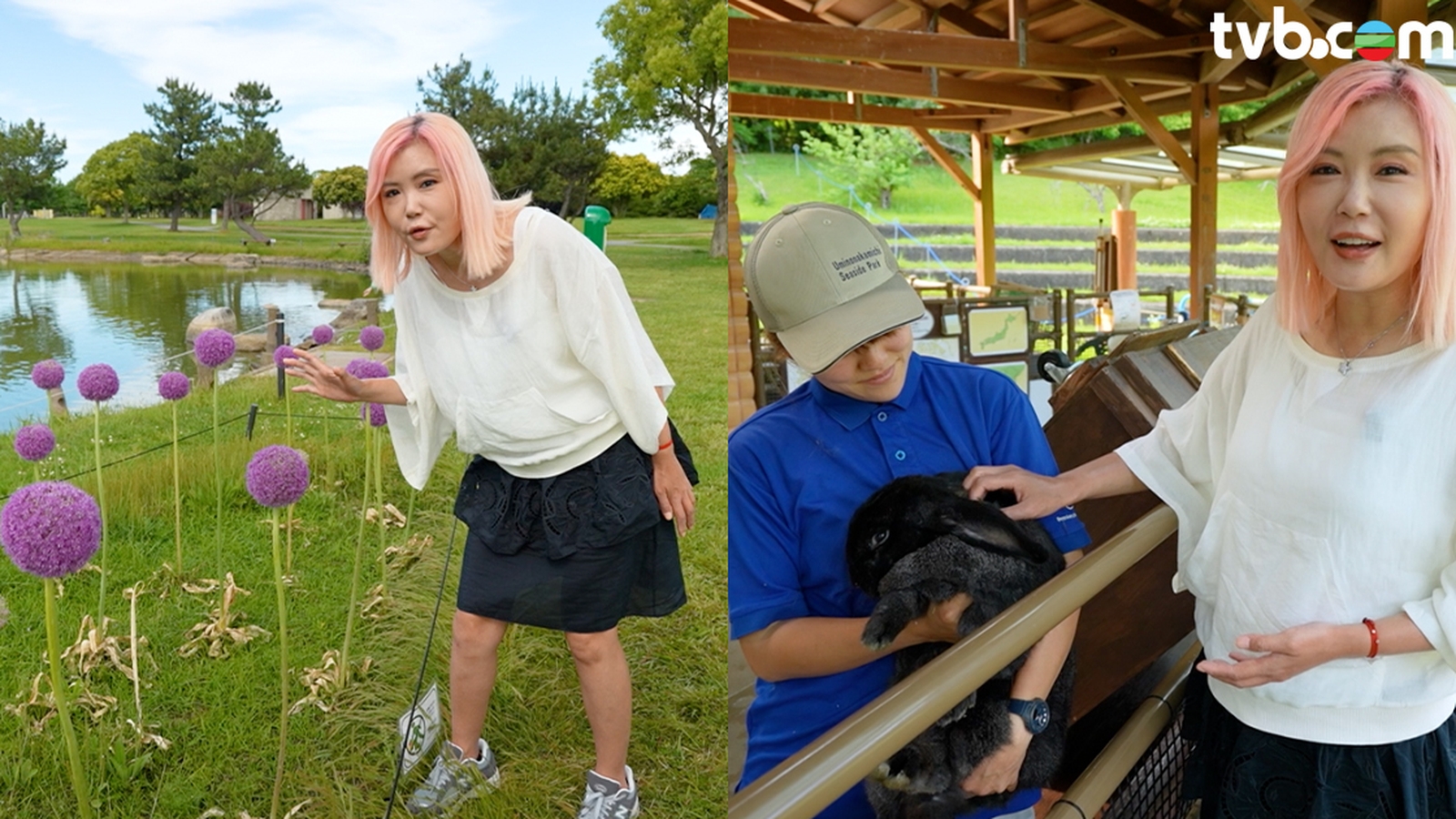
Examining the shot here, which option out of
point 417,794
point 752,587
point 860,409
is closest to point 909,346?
point 860,409

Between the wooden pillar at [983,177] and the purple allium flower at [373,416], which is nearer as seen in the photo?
the purple allium flower at [373,416]

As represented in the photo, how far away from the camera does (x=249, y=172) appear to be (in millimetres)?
713

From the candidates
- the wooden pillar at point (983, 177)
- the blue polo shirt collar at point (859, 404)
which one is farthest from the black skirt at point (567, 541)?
the wooden pillar at point (983, 177)

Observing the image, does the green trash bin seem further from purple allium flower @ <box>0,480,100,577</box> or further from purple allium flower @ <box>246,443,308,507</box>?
purple allium flower @ <box>0,480,100,577</box>

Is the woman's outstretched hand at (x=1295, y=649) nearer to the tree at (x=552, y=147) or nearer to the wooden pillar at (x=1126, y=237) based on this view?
the tree at (x=552, y=147)

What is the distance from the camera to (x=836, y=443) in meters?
0.97

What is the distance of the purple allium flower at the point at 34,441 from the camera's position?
2.02ft

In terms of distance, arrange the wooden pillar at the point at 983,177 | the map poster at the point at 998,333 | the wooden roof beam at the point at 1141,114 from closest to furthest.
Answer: the wooden roof beam at the point at 1141,114 → the wooden pillar at the point at 983,177 → the map poster at the point at 998,333

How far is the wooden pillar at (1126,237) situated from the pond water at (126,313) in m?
1.72

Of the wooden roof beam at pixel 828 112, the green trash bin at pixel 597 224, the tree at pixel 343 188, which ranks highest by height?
the wooden roof beam at pixel 828 112

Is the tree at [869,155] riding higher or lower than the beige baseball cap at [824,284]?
higher

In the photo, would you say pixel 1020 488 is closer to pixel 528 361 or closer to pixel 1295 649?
pixel 1295 649

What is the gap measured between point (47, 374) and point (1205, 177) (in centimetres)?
172

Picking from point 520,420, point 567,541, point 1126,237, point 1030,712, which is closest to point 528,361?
point 520,420
